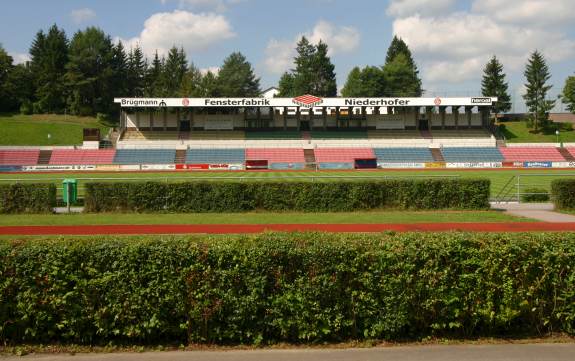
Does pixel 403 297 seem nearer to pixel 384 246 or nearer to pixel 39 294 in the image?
pixel 384 246

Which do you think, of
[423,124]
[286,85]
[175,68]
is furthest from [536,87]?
[175,68]

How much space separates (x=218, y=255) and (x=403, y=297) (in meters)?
2.60

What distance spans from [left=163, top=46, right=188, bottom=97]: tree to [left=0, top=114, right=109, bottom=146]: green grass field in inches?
1140

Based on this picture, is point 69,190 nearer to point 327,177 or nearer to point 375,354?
point 375,354

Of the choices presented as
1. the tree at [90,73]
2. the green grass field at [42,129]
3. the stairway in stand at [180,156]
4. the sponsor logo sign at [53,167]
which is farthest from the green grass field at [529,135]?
the tree at [90,73]

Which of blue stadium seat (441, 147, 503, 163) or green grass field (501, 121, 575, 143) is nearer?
blue stadium seat (441, 147, 503, 163)

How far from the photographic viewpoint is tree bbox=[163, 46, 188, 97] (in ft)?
377

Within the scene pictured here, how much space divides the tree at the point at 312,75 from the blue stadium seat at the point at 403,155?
4734 cm

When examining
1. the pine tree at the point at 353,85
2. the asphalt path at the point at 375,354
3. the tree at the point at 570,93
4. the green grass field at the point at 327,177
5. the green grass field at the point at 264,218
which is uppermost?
the pine tree at the point at 353,85

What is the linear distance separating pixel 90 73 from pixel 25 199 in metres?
82.1

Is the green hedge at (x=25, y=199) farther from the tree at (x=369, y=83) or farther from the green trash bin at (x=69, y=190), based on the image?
the tree at (x=369, y=83)

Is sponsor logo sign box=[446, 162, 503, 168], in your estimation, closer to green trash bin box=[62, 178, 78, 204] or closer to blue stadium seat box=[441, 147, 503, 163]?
blue stadium seat box=[441, 147, 503, 163]

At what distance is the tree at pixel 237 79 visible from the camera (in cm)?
11544

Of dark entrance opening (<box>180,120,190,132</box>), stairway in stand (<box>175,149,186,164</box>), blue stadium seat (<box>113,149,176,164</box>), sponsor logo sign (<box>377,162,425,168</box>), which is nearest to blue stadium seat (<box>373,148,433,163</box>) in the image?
sponsor logo sign (<box>377,162,425,168</box>)
